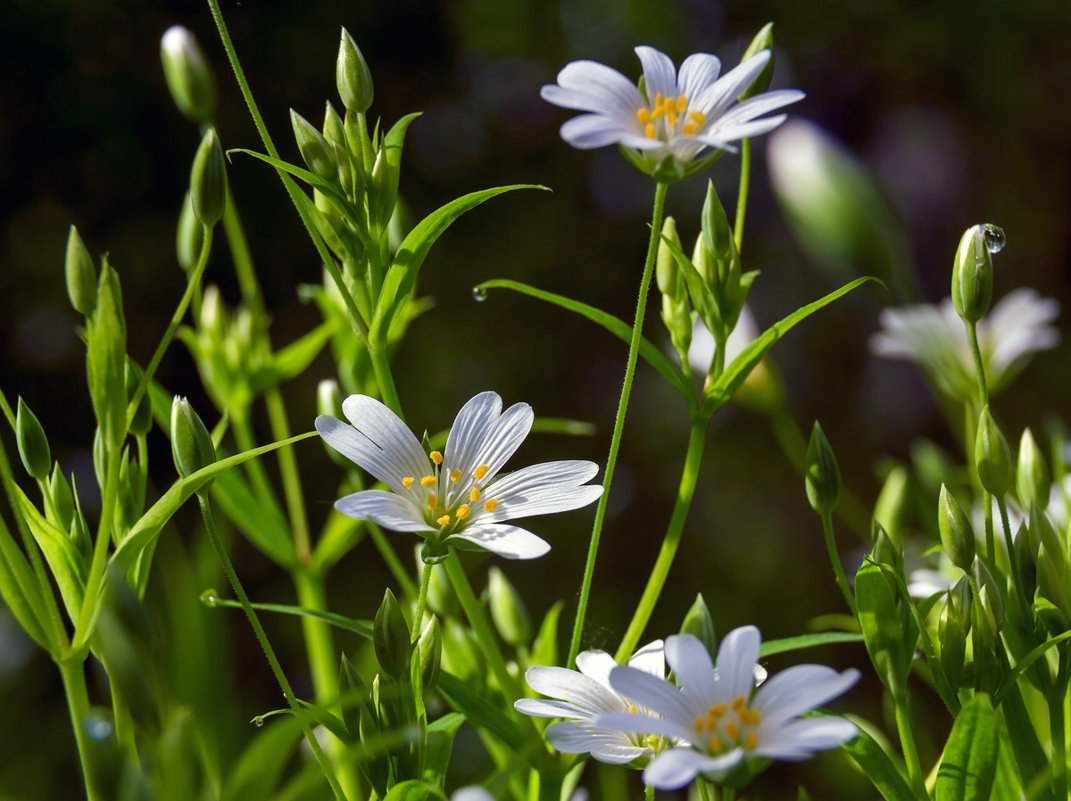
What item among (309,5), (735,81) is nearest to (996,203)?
(309,5)

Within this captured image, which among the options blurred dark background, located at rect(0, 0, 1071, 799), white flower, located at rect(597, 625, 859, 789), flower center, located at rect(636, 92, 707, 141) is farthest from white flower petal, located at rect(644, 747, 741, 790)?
blurred dark background, located at rect(0, 0, 1071, 799)

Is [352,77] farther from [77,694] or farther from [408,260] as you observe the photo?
[77,694]

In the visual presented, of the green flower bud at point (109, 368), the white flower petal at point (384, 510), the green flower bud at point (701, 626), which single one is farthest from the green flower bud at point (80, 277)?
the green flower bud at point (701, 626)

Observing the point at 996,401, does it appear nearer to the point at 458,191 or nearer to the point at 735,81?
the point at 458,191

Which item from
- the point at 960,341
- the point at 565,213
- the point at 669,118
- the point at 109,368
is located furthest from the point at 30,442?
the point at 565,213

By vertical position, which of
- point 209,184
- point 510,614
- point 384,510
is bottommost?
point 510,614

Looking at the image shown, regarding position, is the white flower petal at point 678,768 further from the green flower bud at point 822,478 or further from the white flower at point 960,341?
the white flower at point 960,341
